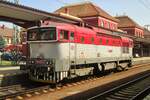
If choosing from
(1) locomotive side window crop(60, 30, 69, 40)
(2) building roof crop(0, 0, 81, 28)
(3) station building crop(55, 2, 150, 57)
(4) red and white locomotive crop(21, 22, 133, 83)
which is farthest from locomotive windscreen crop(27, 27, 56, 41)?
(3) station building crop(55, 2, 150, 57)

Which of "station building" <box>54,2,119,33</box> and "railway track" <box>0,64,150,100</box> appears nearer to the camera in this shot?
"railway track" <box>0,64,150,100</box>

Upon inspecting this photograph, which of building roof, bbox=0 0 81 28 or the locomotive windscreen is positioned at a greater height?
building roof, bbox=0 0 81 28

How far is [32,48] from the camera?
18.8m

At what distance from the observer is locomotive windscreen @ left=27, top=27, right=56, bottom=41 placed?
1803 cm

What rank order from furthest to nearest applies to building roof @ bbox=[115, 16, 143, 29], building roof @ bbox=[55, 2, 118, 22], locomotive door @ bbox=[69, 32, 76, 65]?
building roof @ bbox=[115, 16, 143, 29] → building roof @ bbox=[55, 2, 118, 22] → locomotive door @ bbox=[69, 32, 76, 65]

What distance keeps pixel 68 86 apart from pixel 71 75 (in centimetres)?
69

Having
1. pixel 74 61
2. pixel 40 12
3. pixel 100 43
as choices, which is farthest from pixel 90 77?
pixel 40 12

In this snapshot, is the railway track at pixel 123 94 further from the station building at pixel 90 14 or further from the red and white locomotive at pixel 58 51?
the station building at pixel 90 14

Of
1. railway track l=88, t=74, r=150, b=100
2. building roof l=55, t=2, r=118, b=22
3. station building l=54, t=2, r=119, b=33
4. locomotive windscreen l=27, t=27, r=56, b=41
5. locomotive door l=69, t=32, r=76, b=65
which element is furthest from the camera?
building roof l=55, t=2, r=118, b=22

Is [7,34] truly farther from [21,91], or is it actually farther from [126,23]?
[21,91]

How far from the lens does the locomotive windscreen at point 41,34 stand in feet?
59.2

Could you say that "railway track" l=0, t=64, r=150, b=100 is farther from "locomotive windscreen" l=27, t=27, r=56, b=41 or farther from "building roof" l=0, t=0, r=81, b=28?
"building roof" l=0, t=0, r=81, b=28

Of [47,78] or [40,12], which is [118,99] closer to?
[47,78]

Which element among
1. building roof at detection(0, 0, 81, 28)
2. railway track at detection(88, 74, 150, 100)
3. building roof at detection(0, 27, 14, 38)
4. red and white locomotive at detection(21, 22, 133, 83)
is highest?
building roof at detection(0, 27, 14, 38)
